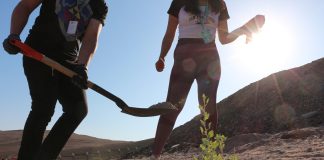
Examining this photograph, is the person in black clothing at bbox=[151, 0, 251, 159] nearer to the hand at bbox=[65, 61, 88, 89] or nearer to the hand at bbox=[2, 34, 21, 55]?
the hand at bbox=[65, 61, 88, 89]

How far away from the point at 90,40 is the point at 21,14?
552 millimetres

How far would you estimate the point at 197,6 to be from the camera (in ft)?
15.3

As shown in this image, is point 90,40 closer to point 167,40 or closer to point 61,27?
point 61,27

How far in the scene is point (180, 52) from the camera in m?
4.62

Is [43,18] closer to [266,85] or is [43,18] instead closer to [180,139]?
[180,139]

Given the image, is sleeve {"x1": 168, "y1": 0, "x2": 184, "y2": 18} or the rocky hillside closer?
sleeve {"x1": 168, "y1": 0, "x2": 184, "y2": 18}

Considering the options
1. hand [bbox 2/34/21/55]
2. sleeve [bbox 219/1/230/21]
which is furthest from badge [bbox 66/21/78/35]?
sleeve [bbox 219/1/230/21]

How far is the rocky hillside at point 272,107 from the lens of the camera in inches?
527

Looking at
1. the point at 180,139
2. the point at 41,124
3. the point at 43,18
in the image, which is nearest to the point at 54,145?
the point at 41,124

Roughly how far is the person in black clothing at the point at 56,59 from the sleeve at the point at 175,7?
111cm

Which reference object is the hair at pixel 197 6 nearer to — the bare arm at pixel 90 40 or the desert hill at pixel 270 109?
the bare arm at pixel 90 40

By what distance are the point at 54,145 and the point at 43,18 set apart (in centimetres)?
97

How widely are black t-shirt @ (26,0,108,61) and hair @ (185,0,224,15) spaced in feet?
3.91

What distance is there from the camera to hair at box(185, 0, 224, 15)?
15.3 feet
